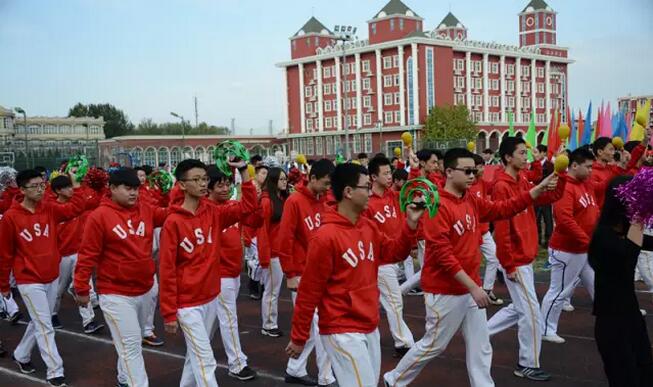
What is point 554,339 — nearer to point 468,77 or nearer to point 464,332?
point 464,332

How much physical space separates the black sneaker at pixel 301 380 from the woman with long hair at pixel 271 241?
175 centimetres

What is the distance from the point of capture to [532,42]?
327ft

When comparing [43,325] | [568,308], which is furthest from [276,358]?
[568,308]

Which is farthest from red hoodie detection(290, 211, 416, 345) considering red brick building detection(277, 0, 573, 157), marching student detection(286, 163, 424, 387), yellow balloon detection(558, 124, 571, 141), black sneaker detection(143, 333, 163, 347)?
red brick building detection(277, 0, 573, 157)

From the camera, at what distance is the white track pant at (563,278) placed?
7.69 metres

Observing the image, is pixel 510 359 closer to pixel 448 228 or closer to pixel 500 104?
pixel 448 228

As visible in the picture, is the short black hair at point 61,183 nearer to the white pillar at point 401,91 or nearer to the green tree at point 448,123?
the green tree at point 448,123

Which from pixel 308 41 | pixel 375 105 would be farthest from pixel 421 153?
pixel 308 41

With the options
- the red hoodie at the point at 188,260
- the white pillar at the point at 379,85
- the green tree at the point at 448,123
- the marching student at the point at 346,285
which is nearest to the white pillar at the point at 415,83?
the green tree at the point at 448,123

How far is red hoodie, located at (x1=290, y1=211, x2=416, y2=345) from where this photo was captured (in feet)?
14.8

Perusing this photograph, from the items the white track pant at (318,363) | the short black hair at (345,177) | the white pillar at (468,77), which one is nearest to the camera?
the short black hair at (345,177)

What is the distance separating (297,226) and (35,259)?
111 inches

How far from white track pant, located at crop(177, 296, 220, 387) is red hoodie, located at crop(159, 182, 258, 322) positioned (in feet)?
0.26

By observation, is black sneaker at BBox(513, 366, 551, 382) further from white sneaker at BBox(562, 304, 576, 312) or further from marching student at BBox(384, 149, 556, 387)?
white sneaker at BBox(562, 304, 576, 312)
